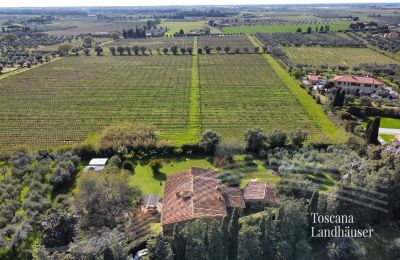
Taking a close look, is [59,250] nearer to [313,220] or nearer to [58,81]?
[313,220]

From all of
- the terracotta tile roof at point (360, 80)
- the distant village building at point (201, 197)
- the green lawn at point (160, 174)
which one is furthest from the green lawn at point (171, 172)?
the terracotta tile roof at point (360, 80)

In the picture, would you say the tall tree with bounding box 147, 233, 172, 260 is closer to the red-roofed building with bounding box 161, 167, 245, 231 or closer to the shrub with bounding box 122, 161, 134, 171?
the red-roofed building with bounding box 161, 167, 245, 231

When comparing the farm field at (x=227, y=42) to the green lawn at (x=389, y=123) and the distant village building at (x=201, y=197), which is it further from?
the distant village building at (x=201, y=197)

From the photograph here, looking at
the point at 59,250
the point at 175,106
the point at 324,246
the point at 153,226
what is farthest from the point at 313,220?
the point at 175,106

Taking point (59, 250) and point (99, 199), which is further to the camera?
point (99, 199)

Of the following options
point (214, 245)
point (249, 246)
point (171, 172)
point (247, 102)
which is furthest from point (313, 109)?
point (214, 245)

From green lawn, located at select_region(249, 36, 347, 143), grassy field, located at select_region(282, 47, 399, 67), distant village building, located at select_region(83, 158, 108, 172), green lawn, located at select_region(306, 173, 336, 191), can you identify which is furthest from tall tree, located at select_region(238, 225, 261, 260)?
grassy field, located at select_region(282, 47, 399, 67)
